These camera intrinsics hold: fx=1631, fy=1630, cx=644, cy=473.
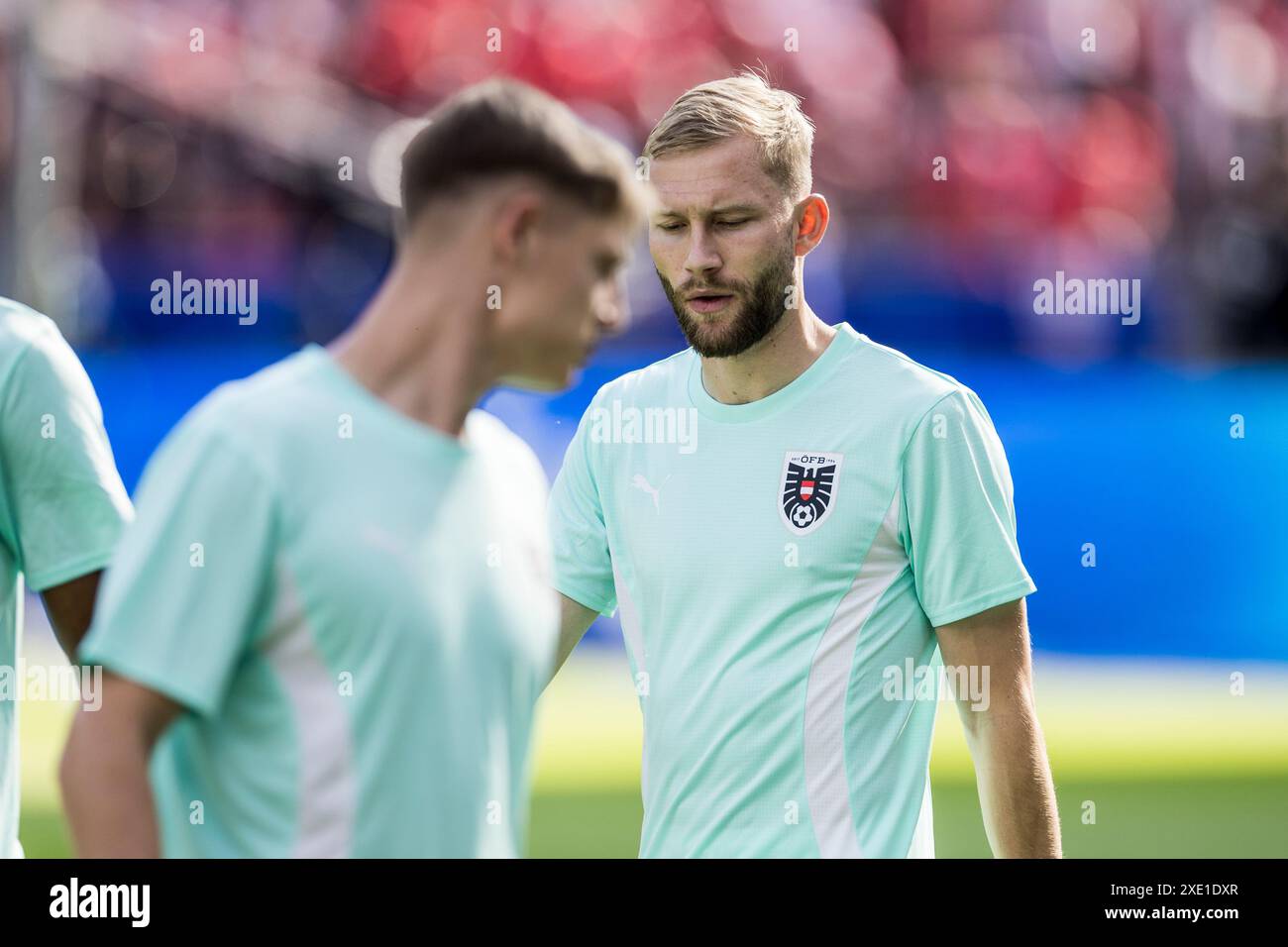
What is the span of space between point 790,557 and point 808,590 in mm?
69

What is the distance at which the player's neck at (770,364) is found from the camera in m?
2.80

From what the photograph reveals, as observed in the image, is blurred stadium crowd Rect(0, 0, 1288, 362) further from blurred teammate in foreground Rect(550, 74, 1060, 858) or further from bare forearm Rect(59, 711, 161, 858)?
bare forearm Rect(59, 711, 161, 858)

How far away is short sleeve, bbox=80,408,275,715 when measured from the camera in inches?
62.2

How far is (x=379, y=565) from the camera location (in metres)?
1.66

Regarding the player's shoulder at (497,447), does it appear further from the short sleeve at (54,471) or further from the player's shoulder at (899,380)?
the player's shoulder at (899,380)

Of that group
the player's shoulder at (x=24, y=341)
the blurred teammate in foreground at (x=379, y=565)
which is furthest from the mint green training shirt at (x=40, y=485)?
the blurred teammate in foreground at (x=379, y=565)

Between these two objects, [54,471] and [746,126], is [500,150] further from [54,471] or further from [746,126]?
[746,126]

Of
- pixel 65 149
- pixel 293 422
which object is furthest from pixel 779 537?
pixel 65 149

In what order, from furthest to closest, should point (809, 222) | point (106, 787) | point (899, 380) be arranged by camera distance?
point (809, 222) < point (899, 380) < point (106, 787)

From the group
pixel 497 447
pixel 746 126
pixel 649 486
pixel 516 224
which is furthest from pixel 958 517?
pixel 516 224

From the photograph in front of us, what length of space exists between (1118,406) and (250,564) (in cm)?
769

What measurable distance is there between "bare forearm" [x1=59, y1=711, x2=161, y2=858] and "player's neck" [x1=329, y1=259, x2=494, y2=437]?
441 mm

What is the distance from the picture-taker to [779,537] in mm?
2688

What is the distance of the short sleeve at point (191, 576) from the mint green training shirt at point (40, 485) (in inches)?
27.4
